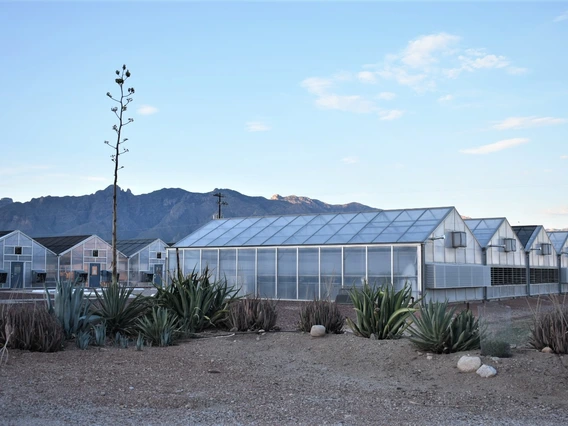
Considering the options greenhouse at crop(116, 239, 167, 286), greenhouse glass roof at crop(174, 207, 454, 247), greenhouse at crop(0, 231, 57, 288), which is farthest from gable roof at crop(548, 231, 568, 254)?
greenhouse at crop(0, 231, 57, 288)

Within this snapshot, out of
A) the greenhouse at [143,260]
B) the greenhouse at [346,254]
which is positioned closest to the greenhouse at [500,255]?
the greenhouse at [346,254]

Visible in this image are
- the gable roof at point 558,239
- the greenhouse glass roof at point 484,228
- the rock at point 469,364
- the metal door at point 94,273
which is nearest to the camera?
the rock at point 469,364

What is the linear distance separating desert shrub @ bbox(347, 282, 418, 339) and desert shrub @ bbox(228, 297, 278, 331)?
5.92ft

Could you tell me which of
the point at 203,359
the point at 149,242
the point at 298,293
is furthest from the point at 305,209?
the point at 203,359

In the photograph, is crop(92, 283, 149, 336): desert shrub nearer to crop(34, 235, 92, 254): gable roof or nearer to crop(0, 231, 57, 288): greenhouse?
crop(0, 231, 57, 288): greenhouse

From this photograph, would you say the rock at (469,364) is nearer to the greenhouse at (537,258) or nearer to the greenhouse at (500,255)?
the greenhouse at (500,255)

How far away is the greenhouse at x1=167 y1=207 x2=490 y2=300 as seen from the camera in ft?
75.2

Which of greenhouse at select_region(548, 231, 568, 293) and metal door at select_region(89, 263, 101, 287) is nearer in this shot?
greenhouse at select_region(548, 231, 568, 293)

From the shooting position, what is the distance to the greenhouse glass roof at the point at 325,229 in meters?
23.8

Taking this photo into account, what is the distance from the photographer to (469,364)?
7.97 m

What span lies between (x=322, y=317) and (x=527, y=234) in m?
26.6

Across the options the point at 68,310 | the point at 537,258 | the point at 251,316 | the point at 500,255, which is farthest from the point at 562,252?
the point at 68,310

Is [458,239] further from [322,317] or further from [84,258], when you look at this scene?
[84,258]

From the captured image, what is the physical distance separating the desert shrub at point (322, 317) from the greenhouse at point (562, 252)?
104 feet
